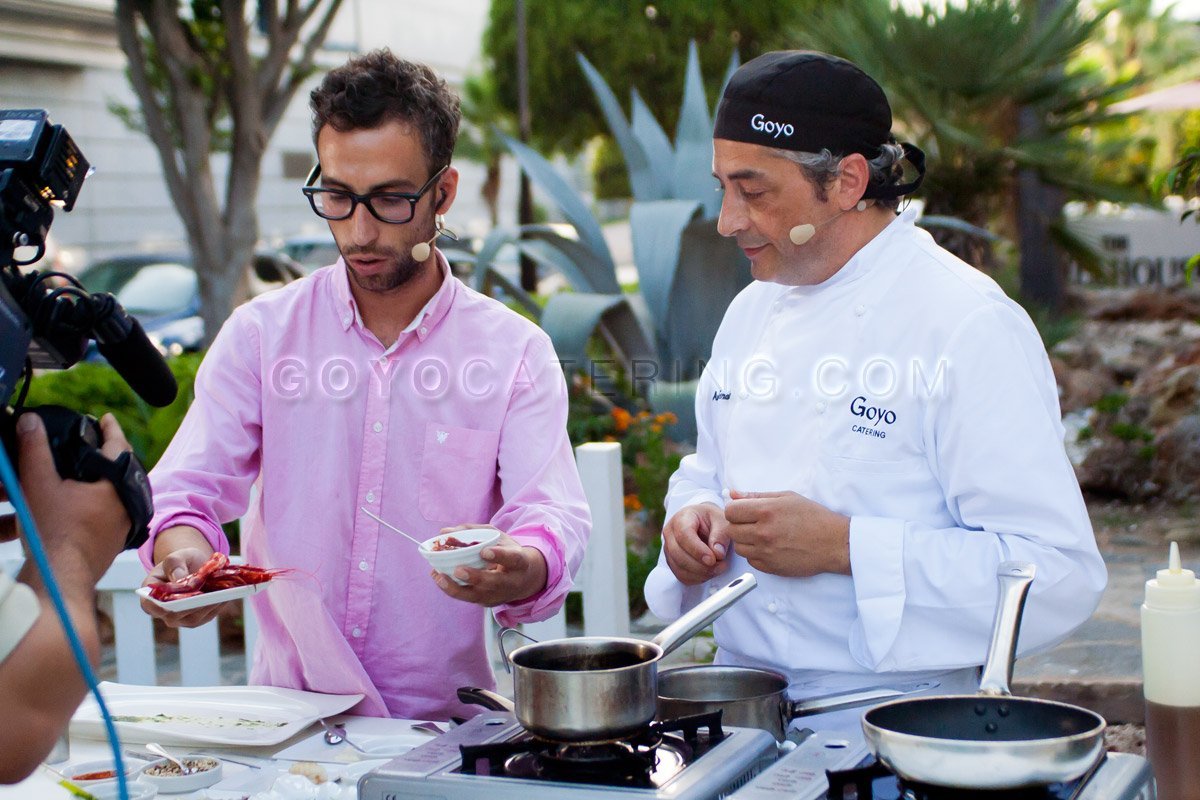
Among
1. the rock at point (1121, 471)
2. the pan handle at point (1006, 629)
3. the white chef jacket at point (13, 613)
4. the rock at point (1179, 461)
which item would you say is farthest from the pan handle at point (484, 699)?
the rock at point (1179, 461)

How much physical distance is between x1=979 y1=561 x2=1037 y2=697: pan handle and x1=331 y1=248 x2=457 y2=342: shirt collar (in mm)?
1528

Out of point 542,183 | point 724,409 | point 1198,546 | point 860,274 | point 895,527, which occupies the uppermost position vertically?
point 542,183

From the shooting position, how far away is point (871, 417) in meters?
2.51

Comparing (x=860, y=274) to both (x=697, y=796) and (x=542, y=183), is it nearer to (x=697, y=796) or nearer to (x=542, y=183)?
(x=697, y=796)

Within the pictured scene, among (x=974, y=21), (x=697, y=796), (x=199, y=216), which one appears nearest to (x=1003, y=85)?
(x=974, y=21)

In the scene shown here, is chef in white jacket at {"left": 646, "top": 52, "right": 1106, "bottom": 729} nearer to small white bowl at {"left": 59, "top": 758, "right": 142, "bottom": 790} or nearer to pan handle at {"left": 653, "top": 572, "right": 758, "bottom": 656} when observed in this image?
pan handle at {"left": 653, "top": 572, "right": 758, "bottom": 656}

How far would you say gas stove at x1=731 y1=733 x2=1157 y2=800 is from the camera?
160 centimetres

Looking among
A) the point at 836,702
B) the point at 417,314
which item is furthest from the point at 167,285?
the point at 836,702

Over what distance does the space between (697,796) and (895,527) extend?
892 millimetres

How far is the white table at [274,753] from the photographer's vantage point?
7.01 feet

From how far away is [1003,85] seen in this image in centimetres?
959

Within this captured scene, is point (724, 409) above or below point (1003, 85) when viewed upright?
below

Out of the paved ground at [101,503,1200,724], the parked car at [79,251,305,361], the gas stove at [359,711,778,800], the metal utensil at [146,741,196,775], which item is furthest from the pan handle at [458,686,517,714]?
the parked car at [79,251,305,361]

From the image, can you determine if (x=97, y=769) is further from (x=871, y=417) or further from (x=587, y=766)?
(x=871, y=417)
